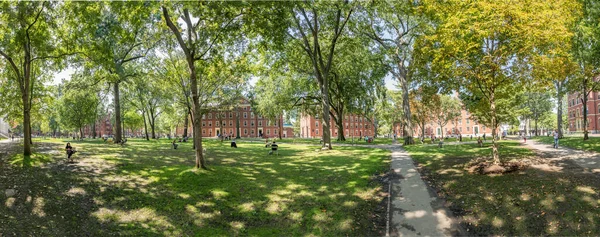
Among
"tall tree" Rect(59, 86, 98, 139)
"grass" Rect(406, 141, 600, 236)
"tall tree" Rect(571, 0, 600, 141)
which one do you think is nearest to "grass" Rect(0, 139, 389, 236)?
"grass" Rect(406, 141, 600, 236)

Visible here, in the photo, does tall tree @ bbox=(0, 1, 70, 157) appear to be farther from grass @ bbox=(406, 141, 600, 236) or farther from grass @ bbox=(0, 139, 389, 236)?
grass @ bbox=(406, 141, 600, 236)

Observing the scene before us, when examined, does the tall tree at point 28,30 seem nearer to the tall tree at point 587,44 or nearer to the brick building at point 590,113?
the tall tree at point 587,44

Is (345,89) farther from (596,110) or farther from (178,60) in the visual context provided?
(596,110)

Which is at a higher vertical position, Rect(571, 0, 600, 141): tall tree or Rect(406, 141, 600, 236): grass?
Rect(571, 0, 600, 141): tall tree

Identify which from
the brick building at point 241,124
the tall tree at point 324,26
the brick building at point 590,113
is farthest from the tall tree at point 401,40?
the brick building at point 241,124

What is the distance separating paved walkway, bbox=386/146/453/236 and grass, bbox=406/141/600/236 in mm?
522

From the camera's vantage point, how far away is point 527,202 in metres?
9.28

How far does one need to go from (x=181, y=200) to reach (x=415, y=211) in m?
7.87

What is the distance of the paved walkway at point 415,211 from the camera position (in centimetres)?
853

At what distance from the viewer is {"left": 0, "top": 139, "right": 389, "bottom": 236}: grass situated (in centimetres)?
887

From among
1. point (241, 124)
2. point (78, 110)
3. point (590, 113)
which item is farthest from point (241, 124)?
point (590, 113)

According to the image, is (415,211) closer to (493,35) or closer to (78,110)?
(493,35)

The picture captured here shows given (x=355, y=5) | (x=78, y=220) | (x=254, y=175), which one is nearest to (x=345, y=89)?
(x=355, y=5)

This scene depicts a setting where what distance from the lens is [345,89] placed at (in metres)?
40.7
